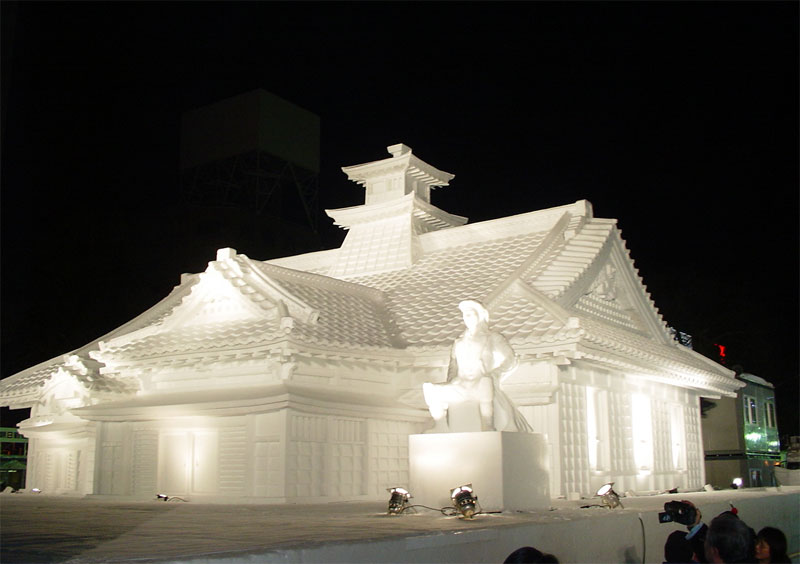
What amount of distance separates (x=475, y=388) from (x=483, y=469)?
1.29m

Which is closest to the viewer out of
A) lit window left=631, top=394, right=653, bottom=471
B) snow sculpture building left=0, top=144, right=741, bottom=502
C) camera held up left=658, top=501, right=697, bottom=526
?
camera held up left=658, top=501, right=697, bottom=526

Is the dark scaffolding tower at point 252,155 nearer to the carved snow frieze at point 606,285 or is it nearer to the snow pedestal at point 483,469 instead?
the carved snow frieze at point 606,285

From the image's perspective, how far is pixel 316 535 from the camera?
9086mm

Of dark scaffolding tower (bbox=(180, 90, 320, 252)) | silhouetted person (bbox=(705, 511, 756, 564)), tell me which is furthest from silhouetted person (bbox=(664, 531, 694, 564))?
dark scaffolding tower (bbox=(180, 90, 320, 252))

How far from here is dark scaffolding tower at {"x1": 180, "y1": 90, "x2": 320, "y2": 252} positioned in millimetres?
52656

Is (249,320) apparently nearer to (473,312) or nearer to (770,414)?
(473,312)

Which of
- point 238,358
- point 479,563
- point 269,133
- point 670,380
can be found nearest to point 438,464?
point 479,563

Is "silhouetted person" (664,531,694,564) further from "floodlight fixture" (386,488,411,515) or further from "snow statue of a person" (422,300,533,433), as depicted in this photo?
"floodlight fixture" (386,488,411,515)

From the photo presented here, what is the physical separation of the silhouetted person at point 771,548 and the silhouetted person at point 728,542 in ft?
1.71

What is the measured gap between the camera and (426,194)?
28.8 meters

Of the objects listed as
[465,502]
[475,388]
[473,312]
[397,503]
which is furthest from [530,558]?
[473,312]

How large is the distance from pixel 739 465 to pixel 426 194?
13981 millimetres

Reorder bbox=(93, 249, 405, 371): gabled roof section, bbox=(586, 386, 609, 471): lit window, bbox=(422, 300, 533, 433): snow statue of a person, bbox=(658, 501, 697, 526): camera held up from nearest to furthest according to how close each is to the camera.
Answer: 1. bbox=(658, 501, 697, 526): camera held up
2. bbox=(422, 300, 533, 433): snow statue of a person
3. bbox=(93, 249, 405, 371): gabled roof section
4. bbox=(586, 386, 609, 471): lit window

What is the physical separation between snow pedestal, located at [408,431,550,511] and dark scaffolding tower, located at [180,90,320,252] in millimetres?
42309
